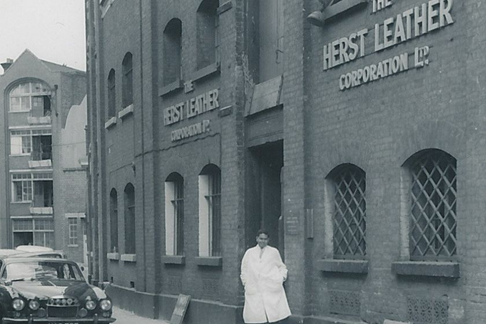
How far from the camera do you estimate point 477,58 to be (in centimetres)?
793

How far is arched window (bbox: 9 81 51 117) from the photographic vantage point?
50.8 meters

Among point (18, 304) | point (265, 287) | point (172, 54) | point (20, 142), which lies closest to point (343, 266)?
point (265, 287)

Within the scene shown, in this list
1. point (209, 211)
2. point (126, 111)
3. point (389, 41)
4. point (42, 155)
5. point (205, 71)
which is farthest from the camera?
point (42, 155)

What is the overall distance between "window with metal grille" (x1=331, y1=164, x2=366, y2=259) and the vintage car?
4058 millimetres

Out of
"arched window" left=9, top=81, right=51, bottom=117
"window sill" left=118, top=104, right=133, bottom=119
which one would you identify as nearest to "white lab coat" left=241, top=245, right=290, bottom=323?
"window sill" left=118, top=104, right=133, bottom=119

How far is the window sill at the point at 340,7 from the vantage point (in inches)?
393

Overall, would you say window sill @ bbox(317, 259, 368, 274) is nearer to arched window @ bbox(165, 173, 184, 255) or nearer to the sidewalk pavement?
arched window @ bbox(165, 173, 184, 255)

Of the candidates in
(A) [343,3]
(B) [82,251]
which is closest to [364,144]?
(A) [343,3]

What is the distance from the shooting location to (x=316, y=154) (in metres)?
11.0

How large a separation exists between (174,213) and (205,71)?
133 inches

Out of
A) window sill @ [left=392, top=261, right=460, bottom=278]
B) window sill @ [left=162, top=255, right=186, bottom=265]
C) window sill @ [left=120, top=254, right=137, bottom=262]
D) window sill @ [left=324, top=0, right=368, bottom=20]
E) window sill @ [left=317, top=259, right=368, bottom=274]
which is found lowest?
window sill @ [left=120, top=254, right=137, bottom=262]

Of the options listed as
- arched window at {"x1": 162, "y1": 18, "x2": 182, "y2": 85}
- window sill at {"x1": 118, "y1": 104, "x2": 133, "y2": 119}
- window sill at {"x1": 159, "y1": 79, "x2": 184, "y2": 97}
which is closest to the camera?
window sill at {"x1": 159, "y1": 79, "x2": 184, "y2": 97}

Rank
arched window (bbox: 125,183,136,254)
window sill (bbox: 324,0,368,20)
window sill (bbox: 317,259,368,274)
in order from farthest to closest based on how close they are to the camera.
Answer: arched window (bbox: 125,183,136,254) → window sill (bbox: 324,0,368,20) → window sill (bbox: 317,259,368,274)

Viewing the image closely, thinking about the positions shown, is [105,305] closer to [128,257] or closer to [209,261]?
[209,261]
